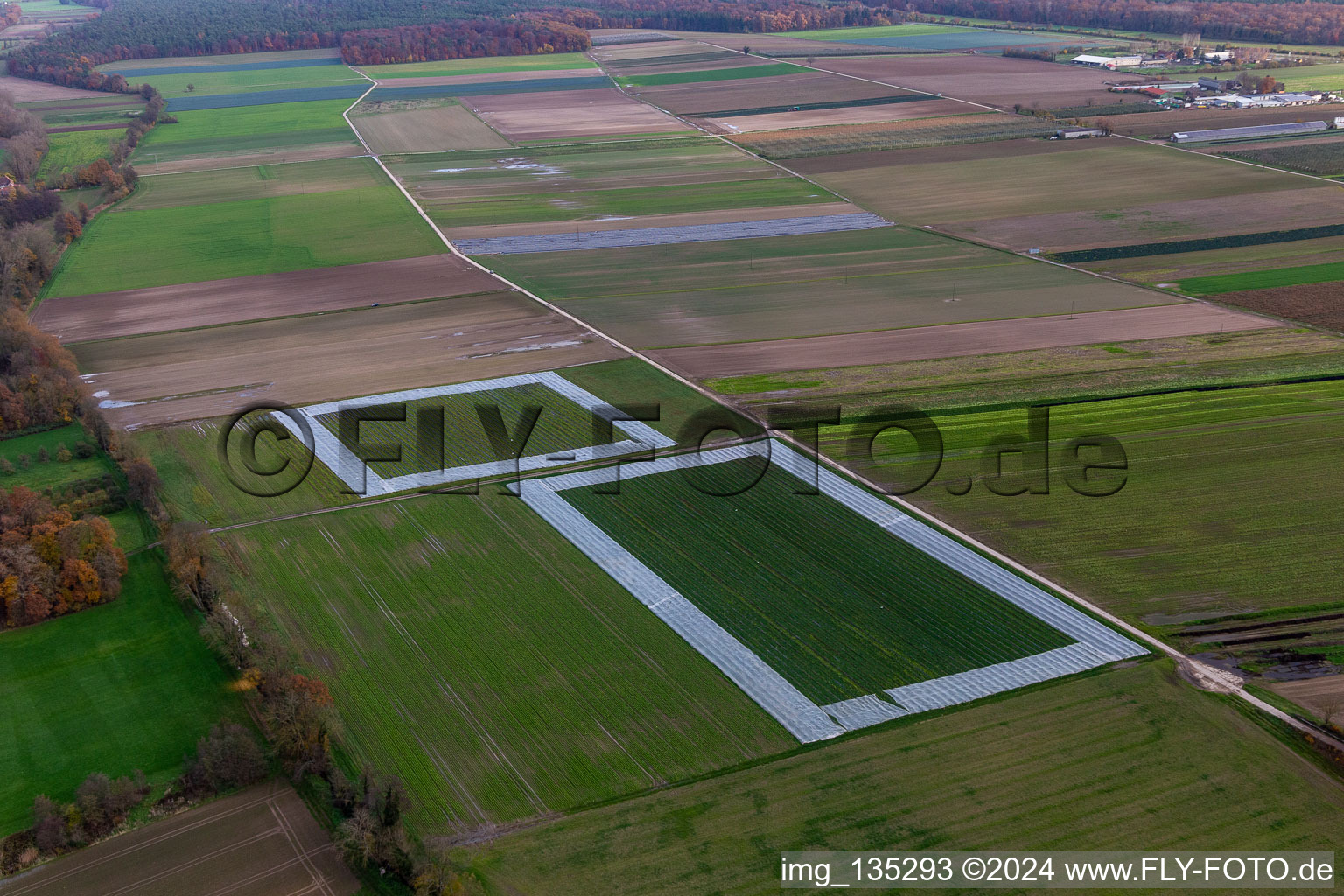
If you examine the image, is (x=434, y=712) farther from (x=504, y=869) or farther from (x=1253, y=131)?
(x=1253, y=131)

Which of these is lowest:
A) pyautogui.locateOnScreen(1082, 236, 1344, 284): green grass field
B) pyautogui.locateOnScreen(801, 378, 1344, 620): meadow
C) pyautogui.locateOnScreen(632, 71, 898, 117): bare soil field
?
pyautogui.locateOnScreen(801, 378, 1344, 620): meadow

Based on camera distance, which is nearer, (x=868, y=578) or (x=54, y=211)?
(x=868, y=578)

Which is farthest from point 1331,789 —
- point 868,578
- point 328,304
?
point 328,304

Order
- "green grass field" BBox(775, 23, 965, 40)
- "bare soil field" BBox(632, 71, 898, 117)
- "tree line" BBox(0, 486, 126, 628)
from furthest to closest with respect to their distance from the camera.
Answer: "green grass field" BBox(775, 23, 965, 40) < "bare soil field" BBox(632, 71, 898, 117) < "tree line" BBox(0, 486, 126, 628)

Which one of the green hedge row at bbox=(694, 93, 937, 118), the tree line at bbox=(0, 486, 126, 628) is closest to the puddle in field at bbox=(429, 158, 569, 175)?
the green hedge row at bbox=(694, 93, 937, 118)

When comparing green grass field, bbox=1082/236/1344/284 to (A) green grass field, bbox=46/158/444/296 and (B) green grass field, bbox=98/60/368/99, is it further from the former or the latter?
(B) green grass field, bbox=98/60/368/99

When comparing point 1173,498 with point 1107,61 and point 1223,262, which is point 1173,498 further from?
point 1107,61

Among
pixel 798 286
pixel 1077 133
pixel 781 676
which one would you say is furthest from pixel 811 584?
pixel 1077 133
